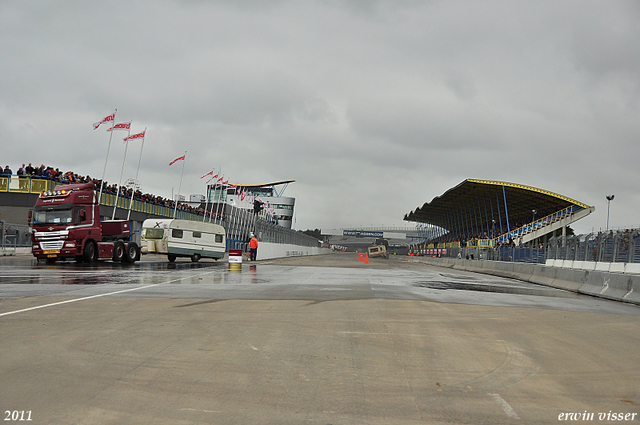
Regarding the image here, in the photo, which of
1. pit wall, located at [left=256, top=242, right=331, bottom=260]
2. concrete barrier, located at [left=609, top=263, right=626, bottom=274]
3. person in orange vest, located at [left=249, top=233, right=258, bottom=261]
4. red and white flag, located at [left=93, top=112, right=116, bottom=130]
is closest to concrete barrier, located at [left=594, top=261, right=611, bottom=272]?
concrete barrier, located at [left=609, top=263, right=626, bottom=274]

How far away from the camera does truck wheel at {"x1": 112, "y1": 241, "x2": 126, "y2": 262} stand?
99.2 feet

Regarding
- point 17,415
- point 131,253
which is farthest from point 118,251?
point 17,415

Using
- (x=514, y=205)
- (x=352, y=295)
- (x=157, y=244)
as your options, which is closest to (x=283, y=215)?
(x=514, y=205)

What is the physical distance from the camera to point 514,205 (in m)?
87.7

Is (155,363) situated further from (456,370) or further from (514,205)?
(514,205)

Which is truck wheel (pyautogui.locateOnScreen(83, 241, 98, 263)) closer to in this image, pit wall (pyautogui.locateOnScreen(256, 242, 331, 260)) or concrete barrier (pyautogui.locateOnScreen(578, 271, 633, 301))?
pit wall (pyautogui.locateOnScreen(256, 242, 331, 260))

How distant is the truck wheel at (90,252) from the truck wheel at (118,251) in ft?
3.60

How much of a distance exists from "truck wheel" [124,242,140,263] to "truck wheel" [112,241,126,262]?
11.4 inches

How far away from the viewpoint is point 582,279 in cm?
1970

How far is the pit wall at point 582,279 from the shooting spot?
1602 cm

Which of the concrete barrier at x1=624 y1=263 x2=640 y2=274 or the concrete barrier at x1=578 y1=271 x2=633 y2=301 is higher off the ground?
the concrete barrier at x1=624 y1=263 x2=640 y2=274

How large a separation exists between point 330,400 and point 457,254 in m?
54.9

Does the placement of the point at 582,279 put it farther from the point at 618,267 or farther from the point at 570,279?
the point at 618,267

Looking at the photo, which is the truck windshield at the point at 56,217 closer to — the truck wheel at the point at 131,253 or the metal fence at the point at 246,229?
the truck wheel at the point at 131,253
